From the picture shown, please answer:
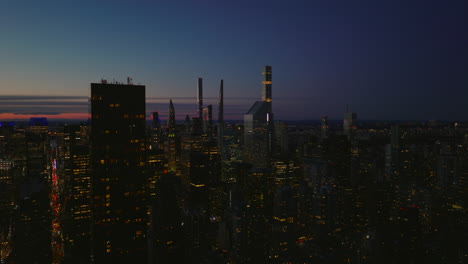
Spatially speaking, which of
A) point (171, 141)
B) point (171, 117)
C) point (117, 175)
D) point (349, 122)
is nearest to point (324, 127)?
point (349, 122)

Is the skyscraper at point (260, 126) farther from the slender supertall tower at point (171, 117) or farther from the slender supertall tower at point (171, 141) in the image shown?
the slender supertall tower at point (171, 117)

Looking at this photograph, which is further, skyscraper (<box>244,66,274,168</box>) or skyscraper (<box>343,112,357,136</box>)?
skyscraper (<box>244,66,274,168</box>)

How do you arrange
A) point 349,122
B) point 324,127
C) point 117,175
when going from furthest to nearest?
point 324,127 < point 349,122 < point 117,175

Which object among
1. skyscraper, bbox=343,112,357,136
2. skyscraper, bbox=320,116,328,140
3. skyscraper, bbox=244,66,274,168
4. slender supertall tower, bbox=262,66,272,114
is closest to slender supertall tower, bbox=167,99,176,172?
skyscraper, bbox=244,66,274,168

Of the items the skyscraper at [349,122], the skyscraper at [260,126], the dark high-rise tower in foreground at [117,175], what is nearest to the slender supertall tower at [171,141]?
the skyscraper at [260,126]

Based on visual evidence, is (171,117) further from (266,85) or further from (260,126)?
(266,85)

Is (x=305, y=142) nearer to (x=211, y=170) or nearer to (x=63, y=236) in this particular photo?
(x=211, y=170)

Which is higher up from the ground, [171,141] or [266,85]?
[266,85]

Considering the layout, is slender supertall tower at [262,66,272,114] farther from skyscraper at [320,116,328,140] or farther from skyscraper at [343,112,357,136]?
skyscraper at [343,112,357,136]
